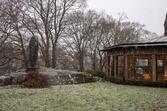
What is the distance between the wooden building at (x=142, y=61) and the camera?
1384 cm

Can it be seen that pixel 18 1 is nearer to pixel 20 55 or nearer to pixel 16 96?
pixel 20 55

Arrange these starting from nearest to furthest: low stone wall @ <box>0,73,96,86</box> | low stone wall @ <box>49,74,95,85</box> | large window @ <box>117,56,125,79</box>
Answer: low stone wall @ <box>0,73,96,86</box>, low stone wall @ <box>49,74,95,85</box>, large window @ <box>117,56,125,79</box>

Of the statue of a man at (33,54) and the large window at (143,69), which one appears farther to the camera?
the large window at (143,69)

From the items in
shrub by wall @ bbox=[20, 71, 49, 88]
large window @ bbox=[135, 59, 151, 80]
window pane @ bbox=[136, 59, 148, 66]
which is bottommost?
shrub by wall @ bbox=[20, 71, 49, 88]

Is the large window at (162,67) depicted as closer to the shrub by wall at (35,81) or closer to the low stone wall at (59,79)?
the low stone wall at (59,79)

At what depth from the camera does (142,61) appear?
14.8m

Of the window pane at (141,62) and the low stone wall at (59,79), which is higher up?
the window pane at (141,62)

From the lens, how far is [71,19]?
26812 mm

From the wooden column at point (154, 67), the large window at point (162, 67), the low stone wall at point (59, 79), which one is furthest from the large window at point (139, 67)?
the low stone wall at point (59, 79)

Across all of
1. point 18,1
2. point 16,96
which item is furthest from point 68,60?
point 16,96

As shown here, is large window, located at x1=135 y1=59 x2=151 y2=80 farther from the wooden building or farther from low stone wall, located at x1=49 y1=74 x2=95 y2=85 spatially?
low stone wall, located at x1=49 y1=74 x2=95 y2=85

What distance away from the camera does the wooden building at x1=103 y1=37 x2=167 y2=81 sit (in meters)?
13.8

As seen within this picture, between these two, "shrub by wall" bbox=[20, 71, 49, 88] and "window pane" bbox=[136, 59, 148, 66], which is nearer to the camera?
"shrub by wall" bbox=[20, 71, 49, 88]

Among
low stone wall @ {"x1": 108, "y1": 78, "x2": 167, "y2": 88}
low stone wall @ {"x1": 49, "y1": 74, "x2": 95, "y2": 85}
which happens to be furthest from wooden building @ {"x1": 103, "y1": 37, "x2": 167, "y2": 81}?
low stone wall @ {"x1": 49, "y1": 74, "x2": 95, "y2": 85}
